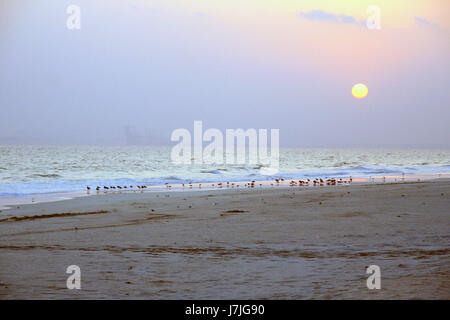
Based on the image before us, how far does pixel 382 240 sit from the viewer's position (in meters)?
11.0

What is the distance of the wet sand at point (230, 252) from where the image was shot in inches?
286

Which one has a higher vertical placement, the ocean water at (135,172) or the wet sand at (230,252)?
the ocean water at (135,172)

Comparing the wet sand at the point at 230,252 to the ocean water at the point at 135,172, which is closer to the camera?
the wet sand at the point at 230,252

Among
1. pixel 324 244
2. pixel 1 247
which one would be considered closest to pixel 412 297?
pixel 324 244

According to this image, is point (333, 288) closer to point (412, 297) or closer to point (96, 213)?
point (412, 297)

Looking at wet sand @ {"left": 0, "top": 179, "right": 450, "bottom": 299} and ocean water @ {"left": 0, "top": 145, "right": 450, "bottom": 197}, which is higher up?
ocean water @ {"left": 0, "top": 145, "right": 450, "bottom": 197}

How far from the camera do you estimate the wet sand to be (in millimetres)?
7262

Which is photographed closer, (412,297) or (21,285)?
(412,297)

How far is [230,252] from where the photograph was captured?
998cm

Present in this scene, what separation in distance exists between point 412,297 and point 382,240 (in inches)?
175

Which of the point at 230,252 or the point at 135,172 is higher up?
the point at 135,172

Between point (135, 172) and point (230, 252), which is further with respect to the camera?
point (135, 172)

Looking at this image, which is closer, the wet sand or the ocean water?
the wet sand
